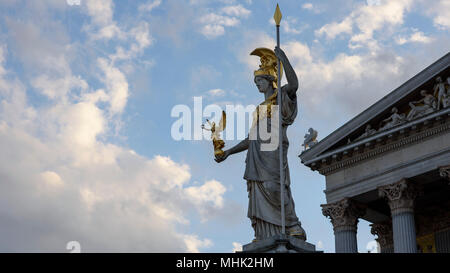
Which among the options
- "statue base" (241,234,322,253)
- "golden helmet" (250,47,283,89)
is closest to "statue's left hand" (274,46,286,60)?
"golden helmet" (250,47,283,89)

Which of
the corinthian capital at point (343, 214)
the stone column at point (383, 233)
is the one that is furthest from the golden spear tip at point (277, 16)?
the stone column at point (383, 233)

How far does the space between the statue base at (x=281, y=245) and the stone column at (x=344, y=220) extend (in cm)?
2358

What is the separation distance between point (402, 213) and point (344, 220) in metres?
Answer: 3.36

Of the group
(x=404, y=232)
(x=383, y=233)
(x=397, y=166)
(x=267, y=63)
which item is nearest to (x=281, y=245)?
(x=267, y=63)

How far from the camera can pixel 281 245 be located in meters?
9.95

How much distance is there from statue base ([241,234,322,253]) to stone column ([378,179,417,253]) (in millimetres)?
21663

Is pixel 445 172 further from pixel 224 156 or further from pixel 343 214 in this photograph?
pixel 224 156

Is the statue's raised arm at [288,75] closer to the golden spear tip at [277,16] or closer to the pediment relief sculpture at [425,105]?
the golden spear tip at [277,16]

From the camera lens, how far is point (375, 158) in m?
34.0

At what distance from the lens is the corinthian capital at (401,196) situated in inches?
1258

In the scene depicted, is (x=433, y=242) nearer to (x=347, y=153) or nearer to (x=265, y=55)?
(x=347, y=153)

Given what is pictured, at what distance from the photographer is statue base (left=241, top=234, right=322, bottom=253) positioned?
9.95 metres
